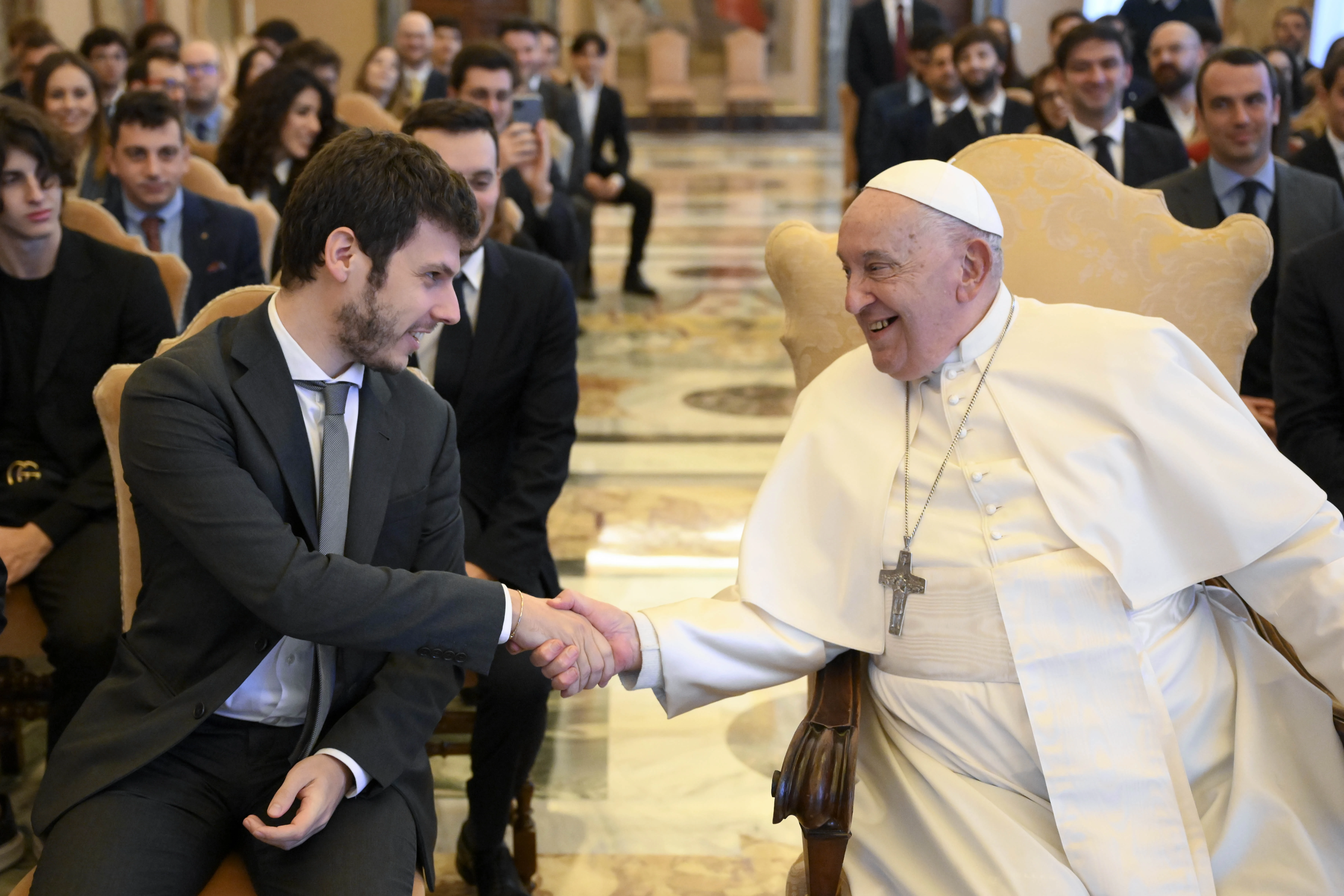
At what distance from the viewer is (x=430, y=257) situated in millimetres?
2059

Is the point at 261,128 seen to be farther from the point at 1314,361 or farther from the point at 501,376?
the point at 1314,361

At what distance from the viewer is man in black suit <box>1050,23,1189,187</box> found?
5742 mm

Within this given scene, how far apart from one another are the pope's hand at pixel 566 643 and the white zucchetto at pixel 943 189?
919 millimetres

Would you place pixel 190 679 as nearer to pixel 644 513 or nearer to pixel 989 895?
pixel 989 895

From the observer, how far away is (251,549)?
192 centimetres

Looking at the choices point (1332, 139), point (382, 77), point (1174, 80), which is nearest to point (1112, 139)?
point (1332, 139)

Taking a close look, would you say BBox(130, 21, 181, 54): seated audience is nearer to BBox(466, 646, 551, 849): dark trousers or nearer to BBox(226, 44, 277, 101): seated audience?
BBox(226, 44, 277, 101): seated audience

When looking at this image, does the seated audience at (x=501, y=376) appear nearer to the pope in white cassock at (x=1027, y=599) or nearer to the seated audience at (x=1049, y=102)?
the pope in white cassock at (x=1027, y=599)

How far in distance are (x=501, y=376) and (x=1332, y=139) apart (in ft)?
12.5

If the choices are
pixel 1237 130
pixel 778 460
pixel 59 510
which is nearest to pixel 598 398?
pixel 1237 130

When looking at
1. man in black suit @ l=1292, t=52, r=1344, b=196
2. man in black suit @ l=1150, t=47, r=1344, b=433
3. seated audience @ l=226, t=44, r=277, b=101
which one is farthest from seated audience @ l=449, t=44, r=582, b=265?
man in black suit @ l=1292, t=52, r=1344, b=196

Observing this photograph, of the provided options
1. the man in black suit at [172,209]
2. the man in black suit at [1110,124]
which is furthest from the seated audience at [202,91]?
the man in black suit at [1110,124]

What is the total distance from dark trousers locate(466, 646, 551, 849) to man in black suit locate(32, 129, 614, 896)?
21.7 inches

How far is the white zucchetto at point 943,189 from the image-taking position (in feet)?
7.29
